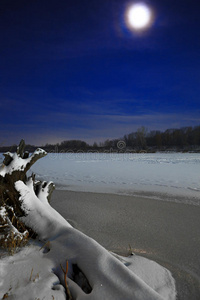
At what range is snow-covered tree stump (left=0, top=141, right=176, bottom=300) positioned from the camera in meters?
1.54

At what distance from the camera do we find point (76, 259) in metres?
1.85

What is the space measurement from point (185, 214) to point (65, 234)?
2982mm

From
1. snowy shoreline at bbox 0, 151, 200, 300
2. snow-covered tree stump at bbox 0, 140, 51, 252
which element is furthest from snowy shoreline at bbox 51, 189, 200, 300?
snow-covered tree stump at bbox 0, 140, 51, 252

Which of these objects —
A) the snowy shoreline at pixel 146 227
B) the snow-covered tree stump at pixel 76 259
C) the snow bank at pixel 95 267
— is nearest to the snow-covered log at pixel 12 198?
the snow-covered tree stump at pixel 76 259

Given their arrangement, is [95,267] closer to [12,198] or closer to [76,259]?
[76,259]

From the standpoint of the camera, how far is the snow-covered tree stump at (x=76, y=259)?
154 cm

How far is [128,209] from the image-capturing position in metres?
4.69

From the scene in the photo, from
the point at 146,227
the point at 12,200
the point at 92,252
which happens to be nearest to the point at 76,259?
the point at 92,252

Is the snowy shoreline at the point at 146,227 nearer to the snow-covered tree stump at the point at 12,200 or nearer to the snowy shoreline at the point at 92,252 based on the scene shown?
the snowy shoreline at the point at 92,252

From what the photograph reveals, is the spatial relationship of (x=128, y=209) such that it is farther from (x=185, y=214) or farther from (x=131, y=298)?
(x=131, y=298)

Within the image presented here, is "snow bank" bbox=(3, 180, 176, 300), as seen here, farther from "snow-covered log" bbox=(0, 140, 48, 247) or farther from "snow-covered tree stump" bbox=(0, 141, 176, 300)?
"snow-covered log" bbox=(0, 140, 48, 247)

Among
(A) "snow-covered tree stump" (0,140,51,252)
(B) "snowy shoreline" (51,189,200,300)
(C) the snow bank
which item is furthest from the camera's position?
(B) "snowy shoreline" (51,189,200,300)

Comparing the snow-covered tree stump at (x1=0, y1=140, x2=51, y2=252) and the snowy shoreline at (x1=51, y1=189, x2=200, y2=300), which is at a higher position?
the snow-covered tree stump at (x1=0, y1=140, x2=51, y2=252)

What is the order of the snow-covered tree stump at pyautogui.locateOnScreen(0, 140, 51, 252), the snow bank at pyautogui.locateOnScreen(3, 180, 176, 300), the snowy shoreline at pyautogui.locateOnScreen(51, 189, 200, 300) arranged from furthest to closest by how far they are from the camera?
1. the snowy shoreline at pyautogui.locateOnScreen(51, 189, 200, 300)
2. the snow-covered tree stump at pyautogui.locateOnScreen(0, 140, 51, 252)
3. the snow bank at pyautogui.locateOnScreen(3, 180, 176, 300)
